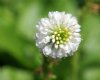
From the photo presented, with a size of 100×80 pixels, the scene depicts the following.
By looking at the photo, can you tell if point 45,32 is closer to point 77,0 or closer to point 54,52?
point 54,52

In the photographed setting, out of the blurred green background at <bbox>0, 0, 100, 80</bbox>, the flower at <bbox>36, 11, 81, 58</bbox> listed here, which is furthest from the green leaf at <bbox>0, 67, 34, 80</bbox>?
the flower at <bbox>36, 11, 81, 58</bbox>

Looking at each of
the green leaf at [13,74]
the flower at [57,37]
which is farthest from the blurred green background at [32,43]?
the flower at [57,37]

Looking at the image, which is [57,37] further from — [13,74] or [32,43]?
[32,43]

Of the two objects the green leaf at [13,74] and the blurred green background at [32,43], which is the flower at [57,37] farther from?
the green leaf at [13,74]

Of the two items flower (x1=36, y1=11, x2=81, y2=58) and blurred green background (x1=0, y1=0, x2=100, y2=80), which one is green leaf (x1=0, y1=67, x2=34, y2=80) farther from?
flower (x1=36, y1=11, x2=81, y2=58)

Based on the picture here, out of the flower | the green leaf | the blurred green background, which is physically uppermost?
the blurred green background

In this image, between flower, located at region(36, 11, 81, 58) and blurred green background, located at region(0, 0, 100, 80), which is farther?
blurred green background, located at region(0, 0, 100, 80)

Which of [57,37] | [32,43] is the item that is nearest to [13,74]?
[32,43]
